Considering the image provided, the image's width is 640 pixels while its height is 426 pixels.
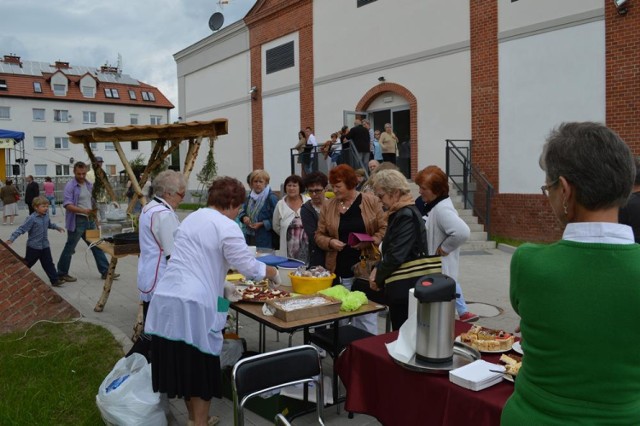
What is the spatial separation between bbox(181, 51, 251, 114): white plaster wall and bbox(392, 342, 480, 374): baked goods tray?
21.0 metres

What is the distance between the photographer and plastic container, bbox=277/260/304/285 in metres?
4.73

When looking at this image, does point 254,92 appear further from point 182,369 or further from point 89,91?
point 89,91

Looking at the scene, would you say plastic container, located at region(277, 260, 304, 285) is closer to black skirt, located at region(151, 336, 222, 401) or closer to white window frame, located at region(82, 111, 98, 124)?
black skirt, located at region(151, 336, 222, 401)

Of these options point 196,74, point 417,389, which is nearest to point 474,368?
point 417,389

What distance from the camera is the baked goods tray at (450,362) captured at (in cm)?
249

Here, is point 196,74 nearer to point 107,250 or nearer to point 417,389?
point 107,250

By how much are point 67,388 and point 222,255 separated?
220 cm

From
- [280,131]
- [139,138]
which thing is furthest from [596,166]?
[280,131]

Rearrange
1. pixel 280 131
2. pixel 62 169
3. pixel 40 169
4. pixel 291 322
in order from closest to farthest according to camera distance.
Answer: pixel 291 322
pixel 280 131
pixel 40 169
pixel 62 169

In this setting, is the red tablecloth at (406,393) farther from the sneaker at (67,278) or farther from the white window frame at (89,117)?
the white window frame at (89,117)

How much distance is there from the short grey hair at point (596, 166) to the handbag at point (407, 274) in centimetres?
235

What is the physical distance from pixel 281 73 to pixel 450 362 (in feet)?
63.0

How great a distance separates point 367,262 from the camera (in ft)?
15.9

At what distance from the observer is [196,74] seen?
26141 millimetres
